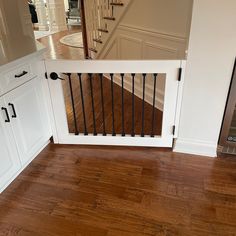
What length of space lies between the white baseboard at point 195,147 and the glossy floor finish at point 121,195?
55mm

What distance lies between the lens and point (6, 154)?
1.74m

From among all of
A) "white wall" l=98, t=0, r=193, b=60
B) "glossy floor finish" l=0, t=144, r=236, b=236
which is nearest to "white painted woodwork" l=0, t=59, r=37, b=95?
"glossy floor finish" l=0, t=144, r=236, b=236

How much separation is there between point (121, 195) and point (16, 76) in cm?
118

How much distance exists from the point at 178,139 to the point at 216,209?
2.33ft


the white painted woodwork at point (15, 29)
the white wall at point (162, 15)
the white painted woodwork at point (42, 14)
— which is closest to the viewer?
the white painted woodwork at point (15, 29)

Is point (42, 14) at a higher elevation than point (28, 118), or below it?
higher

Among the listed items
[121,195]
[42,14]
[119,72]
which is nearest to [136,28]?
[119,72]

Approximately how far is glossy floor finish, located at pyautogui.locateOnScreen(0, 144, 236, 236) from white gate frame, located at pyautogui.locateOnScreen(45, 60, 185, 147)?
0.10 metres

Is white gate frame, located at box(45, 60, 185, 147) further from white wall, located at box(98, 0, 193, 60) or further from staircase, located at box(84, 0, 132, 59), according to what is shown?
staircase, located at box(84, 0, 132, 59)

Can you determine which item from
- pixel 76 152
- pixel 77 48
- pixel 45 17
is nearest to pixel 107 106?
pixel 76 152

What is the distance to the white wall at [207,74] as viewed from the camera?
1.61m

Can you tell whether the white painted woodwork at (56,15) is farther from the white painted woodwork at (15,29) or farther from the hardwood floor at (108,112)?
the white painted woodwork at (15,29)

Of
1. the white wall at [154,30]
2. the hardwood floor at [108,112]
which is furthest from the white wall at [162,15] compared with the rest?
the hardwood floor at [108,112]

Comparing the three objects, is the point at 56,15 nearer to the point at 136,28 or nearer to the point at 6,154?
the point at 136,28
